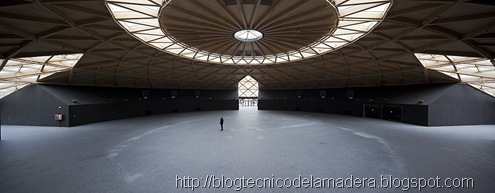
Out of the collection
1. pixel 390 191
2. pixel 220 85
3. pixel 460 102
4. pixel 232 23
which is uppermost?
pixel 232 23

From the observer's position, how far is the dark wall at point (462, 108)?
82.0 ft

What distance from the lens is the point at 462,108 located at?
25.6m

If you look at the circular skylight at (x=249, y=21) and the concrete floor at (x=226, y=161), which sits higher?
the circular skylight at (x=249, y=21)

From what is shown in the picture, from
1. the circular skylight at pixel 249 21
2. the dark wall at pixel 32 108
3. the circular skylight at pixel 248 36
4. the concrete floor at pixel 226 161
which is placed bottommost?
the concrete floor at pixel 226 161

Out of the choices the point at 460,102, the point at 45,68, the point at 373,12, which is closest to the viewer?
the point at 373,12

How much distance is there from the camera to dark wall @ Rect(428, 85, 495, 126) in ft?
82.0

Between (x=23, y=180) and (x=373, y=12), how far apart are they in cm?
2264

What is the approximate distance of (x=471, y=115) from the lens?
25797 millimetres

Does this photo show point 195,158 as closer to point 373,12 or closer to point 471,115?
point 373,12

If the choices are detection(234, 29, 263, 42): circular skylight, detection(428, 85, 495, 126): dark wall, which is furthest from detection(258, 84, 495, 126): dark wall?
detection(234, 29, 263, 42): circular skylight

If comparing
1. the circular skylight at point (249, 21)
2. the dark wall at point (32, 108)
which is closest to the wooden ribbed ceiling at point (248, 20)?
the circular skylight at point (249, 21)

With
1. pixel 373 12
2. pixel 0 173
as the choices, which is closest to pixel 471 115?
pixel 373 12

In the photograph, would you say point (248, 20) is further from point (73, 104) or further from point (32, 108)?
point (32, 108)

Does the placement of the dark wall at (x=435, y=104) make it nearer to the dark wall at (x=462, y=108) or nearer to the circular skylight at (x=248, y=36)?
the dark wall at (x=462, y=108)
